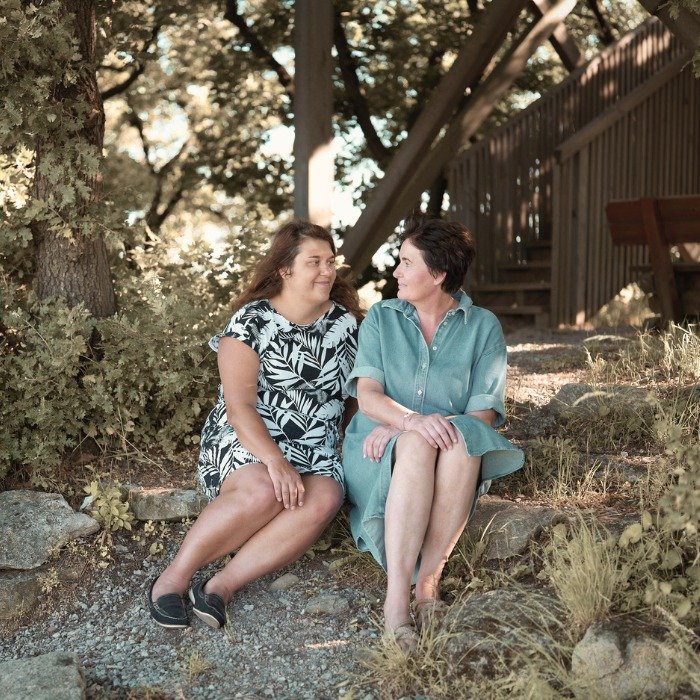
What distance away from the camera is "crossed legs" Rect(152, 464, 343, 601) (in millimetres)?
3416

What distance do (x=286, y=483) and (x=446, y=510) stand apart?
0.61 metres

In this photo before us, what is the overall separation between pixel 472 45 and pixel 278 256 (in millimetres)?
3711

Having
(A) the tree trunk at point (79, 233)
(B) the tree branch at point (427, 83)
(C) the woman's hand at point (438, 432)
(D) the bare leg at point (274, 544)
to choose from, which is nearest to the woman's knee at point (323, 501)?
(D) the bare leg at point (274, 544)

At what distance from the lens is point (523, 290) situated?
863cm

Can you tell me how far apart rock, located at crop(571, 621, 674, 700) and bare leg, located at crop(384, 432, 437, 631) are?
0.61 metres

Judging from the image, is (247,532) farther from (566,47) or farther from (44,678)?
(566,47)

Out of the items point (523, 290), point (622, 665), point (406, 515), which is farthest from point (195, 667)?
point (523, 290)

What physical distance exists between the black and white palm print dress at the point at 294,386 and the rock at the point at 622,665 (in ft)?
4.28

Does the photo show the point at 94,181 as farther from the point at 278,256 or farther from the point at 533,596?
the point at 533,596

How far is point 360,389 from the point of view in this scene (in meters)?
3.49

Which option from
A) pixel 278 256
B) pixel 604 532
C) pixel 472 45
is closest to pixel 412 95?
pixel 472 45

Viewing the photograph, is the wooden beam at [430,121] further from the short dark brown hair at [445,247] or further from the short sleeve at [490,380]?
the short sleeve at [490,380]

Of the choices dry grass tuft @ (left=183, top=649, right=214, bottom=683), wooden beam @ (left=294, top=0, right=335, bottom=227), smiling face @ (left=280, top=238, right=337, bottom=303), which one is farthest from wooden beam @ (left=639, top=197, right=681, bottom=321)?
dry grass tuft @ (left=183, top=649, right=214, bottom=683)

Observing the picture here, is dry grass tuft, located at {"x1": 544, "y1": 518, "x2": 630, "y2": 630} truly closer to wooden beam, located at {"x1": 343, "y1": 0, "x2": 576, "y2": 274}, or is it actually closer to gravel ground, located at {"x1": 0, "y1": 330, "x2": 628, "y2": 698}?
gravel ground, located at {"x1": 0, "y1": 330, "x2": 628, "y2": 698}
